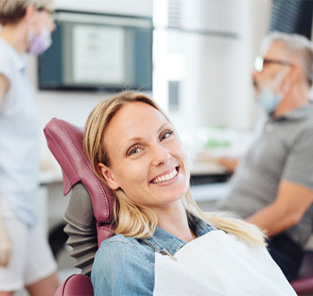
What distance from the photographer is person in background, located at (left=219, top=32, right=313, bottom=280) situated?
5.84 ft

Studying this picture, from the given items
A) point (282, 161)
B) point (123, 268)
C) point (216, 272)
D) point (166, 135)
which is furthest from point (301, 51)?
point (123, 268)

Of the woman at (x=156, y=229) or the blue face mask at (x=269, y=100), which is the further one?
the blue face mask at (x=269, y=100)

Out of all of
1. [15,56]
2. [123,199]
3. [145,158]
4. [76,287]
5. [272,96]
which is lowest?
[76,287]

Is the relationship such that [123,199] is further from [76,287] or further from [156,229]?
[76,287]

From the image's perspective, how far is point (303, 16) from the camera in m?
3.31

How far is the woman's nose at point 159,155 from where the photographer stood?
3.43 feet

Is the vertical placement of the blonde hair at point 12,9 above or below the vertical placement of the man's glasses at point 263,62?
above

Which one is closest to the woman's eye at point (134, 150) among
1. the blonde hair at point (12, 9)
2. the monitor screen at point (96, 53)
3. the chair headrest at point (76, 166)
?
the chair headrest at point (76, 166)

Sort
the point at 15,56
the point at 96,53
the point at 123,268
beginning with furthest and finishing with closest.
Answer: the point at 96,53, the point at 15,56, the point at 123,268

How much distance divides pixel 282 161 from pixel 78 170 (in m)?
1.10

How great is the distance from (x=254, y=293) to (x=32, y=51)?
116 centimetres

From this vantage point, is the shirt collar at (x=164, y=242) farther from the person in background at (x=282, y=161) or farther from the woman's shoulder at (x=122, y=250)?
the person in background at (x=282, y=161)

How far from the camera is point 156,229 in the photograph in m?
1.09

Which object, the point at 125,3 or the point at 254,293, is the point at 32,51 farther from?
the point at 125,3
